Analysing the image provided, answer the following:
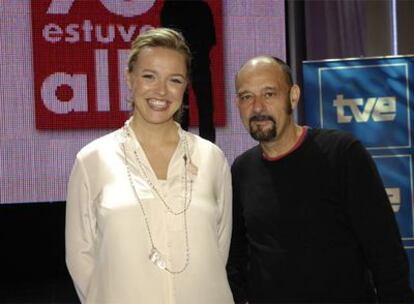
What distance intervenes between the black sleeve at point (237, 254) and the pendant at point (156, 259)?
1.40 ft

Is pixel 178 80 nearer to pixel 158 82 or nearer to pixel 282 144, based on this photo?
pixel 158 82

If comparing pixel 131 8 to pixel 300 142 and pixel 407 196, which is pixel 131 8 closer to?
pixel 407 196

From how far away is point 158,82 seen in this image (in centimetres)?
177

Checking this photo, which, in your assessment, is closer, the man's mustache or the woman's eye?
the woman's eye

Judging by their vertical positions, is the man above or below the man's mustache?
below

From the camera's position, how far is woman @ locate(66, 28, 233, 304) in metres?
1.69

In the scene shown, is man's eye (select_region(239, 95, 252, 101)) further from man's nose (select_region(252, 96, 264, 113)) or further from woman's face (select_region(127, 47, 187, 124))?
woman's face (select_region(127, 47, 187, 124))

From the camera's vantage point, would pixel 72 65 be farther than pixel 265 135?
Yes

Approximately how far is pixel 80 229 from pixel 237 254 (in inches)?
21.8

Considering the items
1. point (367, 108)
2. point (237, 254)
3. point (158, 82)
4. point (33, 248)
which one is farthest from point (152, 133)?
point (33, 248)

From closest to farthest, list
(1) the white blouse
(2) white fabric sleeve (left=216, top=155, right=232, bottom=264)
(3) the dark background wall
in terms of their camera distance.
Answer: (1) the white blouse
(2) white fabric sleeve (left=216, top=155, right=232, bottom=264)
(3) the dark background wall

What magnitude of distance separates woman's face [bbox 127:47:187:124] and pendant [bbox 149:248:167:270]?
0.38 meters

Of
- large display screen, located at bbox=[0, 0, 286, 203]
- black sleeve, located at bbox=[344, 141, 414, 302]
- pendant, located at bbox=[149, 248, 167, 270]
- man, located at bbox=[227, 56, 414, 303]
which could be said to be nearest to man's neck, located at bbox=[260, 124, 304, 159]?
man, located at bbox=[227, 56, 414, 303]

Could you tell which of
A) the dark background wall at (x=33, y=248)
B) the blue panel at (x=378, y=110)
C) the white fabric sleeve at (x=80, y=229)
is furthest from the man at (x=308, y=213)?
the dark background wall at (x=33, y=248)
